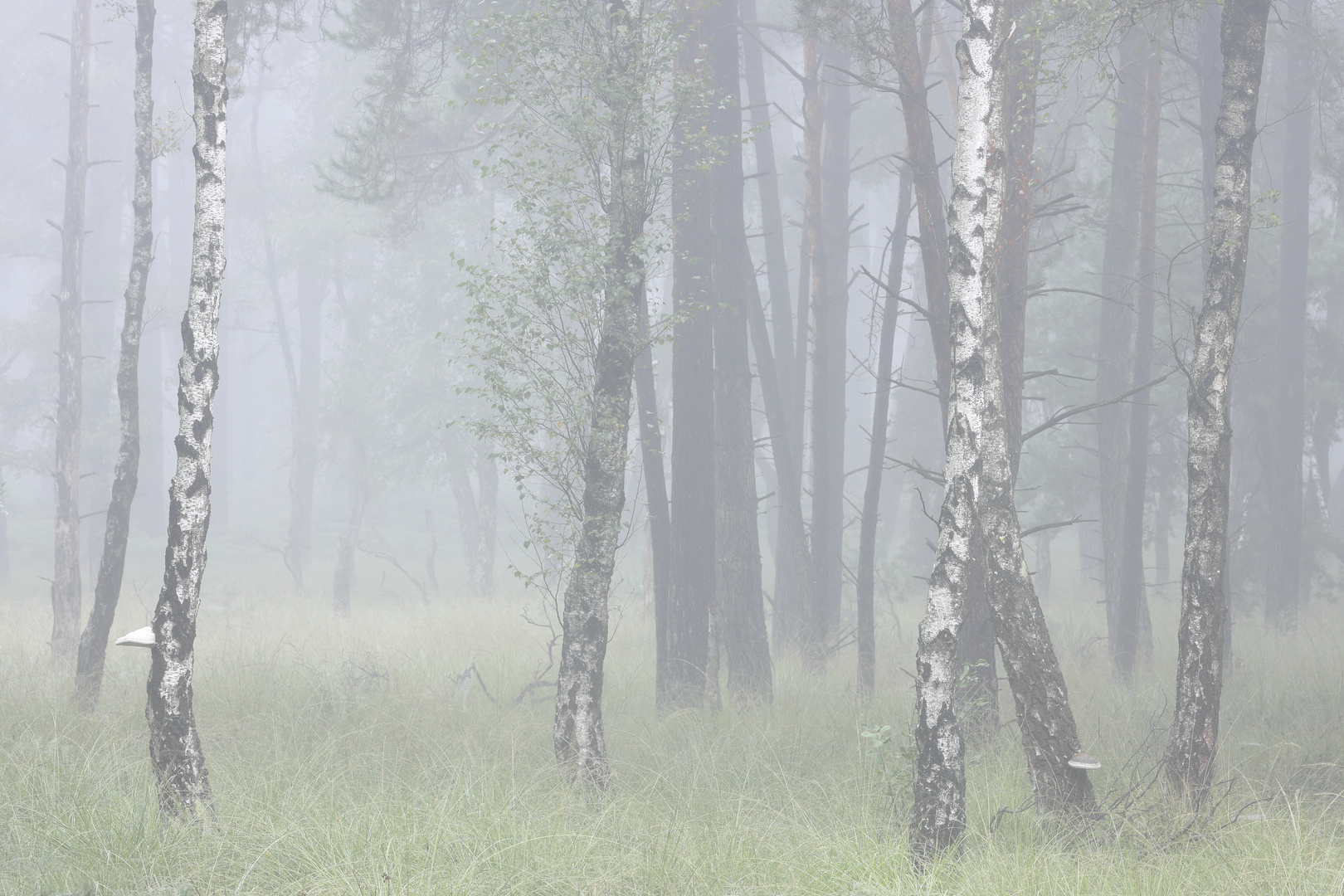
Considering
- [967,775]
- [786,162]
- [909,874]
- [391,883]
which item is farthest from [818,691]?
[786,162]

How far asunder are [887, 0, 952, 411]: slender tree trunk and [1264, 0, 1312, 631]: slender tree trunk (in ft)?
24.3

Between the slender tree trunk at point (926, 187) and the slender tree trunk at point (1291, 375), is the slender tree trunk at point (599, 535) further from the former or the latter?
the slender tree trunk at point (1291, 375)

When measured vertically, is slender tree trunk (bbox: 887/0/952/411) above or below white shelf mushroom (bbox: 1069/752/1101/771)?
above

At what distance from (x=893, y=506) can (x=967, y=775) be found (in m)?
17.6

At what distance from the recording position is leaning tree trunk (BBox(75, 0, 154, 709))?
26.1ft

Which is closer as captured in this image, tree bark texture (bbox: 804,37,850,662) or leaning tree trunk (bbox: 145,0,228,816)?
leaning tree trunk (bbox: 145,0,228,816)

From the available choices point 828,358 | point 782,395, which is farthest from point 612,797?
point 782,395

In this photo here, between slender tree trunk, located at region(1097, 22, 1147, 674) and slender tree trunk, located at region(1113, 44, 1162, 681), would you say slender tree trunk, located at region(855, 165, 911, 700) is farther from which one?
slender tree trunk, located at region(1097, 22, 1147, 674)

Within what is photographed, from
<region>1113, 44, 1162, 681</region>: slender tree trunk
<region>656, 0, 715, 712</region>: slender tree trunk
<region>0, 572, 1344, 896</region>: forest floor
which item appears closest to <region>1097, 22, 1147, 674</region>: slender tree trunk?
<region>1113, 44, 1162, 681</region>: slender tree trunk

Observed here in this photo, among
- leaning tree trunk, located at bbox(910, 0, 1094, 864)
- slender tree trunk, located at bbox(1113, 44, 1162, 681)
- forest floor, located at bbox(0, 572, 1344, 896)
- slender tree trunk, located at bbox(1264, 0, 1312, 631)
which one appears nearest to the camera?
forest floor, located at bbox(0, 572, 1344, 896)

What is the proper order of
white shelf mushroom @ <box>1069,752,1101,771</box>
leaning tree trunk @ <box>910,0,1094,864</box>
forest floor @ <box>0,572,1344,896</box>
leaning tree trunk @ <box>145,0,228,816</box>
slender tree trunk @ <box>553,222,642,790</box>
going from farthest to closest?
slender tree trunk @ <box>553,222,642,790</box>
leaning tree trunk @ <box>145,0,228,816</box>
leaning tree trunk @ <box>910,0,1094,864</box>
white shelf mushroom @ <box>1069,752,1101,771</box>
forest floor @ <box>0,572,1344,896</box>

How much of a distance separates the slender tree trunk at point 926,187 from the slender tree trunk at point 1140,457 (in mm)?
3539

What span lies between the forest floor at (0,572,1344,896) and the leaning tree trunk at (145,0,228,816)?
0.23 metres

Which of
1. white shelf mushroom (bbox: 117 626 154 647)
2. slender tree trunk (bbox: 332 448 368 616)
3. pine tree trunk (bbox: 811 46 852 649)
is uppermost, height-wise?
pine tree trunk (bbox: 811 46 852 649)
